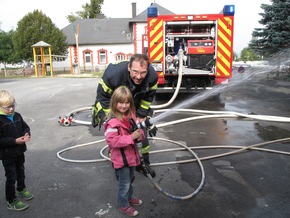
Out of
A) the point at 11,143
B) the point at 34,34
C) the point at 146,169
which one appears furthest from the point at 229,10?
the point at 34,34

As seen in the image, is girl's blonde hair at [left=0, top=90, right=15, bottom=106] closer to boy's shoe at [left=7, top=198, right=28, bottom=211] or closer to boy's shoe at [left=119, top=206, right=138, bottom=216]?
boy's shoe at [left=7, top=198, right=28, bottom=211]

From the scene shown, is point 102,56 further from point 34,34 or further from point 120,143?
point 120,143

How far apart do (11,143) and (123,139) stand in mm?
1208

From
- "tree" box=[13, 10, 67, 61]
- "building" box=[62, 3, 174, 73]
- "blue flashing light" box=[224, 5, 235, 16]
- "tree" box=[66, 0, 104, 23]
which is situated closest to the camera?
"blue flashing light" box=[224, 5, 235, 16]

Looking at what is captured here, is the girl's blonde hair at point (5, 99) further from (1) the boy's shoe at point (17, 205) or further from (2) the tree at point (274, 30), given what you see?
(2) the tree at point (274, 30)

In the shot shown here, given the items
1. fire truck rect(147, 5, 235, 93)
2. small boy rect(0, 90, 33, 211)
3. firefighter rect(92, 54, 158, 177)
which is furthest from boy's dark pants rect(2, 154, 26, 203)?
fire truck rect(147, 5, 235, 93)

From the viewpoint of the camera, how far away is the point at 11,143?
2.88 metres

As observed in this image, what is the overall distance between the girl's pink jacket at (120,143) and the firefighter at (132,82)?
0.42 metres

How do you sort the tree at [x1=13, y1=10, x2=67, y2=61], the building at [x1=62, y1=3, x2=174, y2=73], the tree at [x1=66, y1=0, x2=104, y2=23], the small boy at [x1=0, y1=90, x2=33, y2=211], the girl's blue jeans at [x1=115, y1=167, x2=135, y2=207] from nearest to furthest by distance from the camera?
1. the girl's blue jeans at [x1=115, y1=167, x2=135, y2=207]
2. the small boy at [x1=0, y1=90, x2=33, y2=211]
3. the tree at [x1=13, y1=10, x2=67, y2=61]
4. the building at [x1=62, y1=3, x2=174, y2=73]
5. the tree at [x1=66, y1=0, x2=104, y2=23]

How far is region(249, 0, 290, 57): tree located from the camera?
15289 mm

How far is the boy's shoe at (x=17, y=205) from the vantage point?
2.95 m

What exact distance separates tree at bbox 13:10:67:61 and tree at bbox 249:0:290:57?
27.7 metres

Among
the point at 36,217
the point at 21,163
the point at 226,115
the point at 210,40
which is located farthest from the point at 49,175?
the point at 210,40

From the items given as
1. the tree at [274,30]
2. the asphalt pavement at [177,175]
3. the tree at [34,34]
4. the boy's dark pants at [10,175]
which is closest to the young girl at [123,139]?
the asphalt pavement at [177,175]
